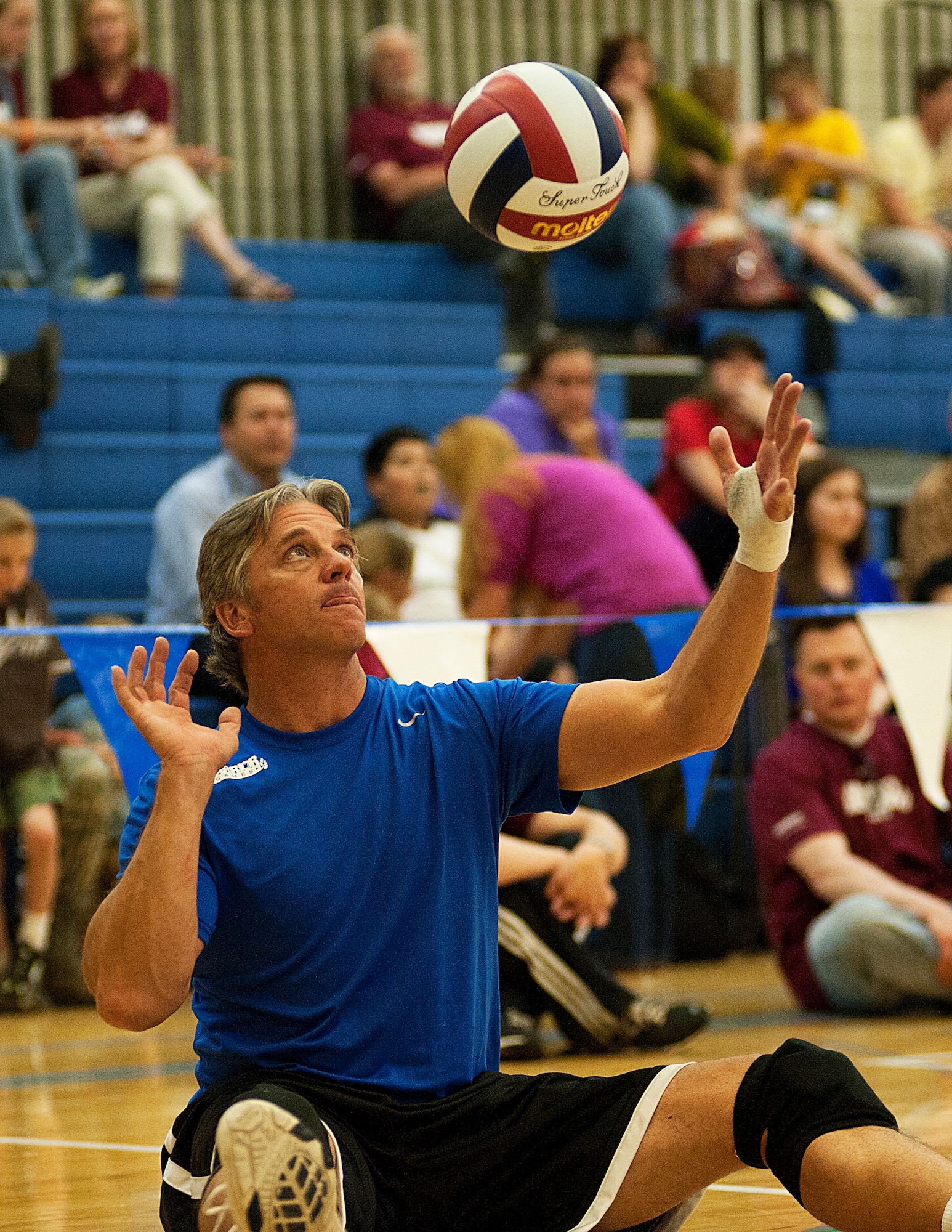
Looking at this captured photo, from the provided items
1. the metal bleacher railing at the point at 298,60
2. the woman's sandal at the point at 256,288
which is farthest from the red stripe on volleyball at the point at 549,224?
the metal bleacher railing at the point at 298,60

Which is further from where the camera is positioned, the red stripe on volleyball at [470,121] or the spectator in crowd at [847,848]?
the spectator in crowd at [847,848]

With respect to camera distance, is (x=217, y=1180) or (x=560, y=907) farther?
(x=560, y=907)

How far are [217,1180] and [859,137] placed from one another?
11.4 meters

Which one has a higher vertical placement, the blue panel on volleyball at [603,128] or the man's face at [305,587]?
the blue panel on volleyball at [603,128]

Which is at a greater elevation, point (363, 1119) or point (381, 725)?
point (381, 725)

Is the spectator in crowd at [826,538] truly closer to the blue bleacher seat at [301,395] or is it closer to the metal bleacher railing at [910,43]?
the blue bleacher seat at [301,395]

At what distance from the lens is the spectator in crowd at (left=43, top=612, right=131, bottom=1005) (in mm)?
6367

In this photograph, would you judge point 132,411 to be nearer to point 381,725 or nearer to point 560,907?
point 560,907

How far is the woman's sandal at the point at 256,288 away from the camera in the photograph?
32.6 ft

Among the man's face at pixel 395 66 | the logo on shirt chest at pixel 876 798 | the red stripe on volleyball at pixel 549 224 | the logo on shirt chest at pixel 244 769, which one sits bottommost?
the logo on shirt chest at pixel 876 798

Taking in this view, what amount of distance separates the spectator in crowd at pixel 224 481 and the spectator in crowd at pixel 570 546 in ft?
3.71

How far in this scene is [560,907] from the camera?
496cm

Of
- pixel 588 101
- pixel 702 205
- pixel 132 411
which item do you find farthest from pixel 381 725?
pixel 702 205

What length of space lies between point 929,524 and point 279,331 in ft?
12.2
